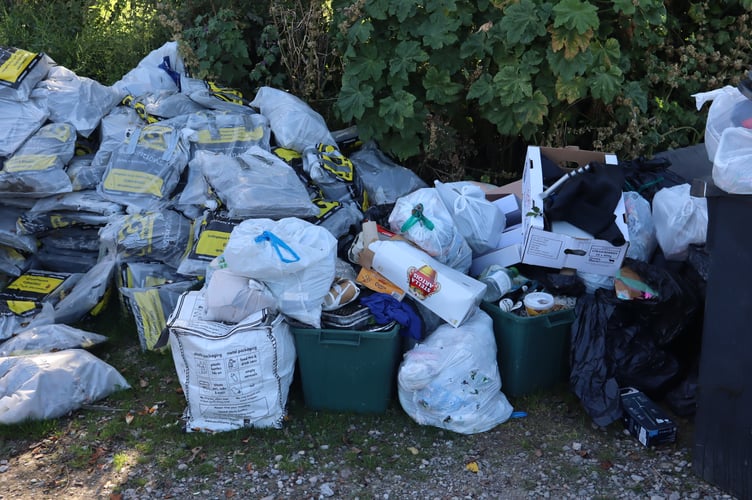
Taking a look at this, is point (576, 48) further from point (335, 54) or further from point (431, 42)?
point (335, 54)

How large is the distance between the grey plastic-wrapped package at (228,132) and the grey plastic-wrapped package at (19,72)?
3.37 ft

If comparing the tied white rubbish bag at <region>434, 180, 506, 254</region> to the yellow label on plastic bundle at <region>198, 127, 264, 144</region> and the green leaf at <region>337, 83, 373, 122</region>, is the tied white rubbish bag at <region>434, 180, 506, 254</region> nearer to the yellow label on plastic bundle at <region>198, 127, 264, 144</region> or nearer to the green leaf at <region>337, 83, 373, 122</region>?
the green leaf at <region>337, 83, 373, 122</region>

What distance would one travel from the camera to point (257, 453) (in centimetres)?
344

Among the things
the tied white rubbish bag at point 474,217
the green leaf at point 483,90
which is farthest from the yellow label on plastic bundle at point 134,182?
the green leaf at point 483,90

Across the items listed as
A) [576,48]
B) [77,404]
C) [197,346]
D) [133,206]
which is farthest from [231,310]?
[576,48]

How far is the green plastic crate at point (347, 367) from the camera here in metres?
3.55

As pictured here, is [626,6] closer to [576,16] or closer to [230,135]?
[576,16]

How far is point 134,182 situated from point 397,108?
5.50 feet

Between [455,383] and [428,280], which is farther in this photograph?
[428,280]

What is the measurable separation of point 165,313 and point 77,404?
67 cm

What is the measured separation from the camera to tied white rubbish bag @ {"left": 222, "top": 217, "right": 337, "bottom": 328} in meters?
3.49

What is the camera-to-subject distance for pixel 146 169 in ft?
15.1

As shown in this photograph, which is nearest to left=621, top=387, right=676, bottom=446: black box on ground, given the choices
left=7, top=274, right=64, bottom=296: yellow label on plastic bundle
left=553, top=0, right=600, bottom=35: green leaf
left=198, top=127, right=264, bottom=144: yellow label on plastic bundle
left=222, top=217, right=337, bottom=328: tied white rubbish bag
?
left=222, top=217, right=337, bottom=328: tied white rubbish bag

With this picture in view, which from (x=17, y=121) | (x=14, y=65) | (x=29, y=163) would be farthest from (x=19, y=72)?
(x=29, y=163)
